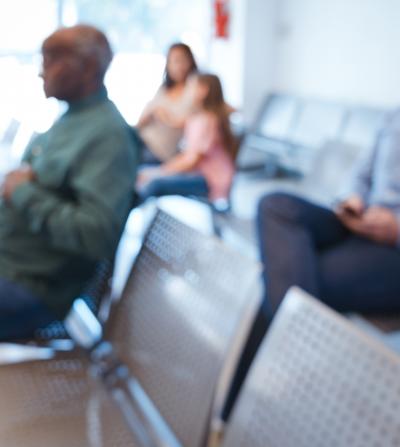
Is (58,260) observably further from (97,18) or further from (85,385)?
(97,18)

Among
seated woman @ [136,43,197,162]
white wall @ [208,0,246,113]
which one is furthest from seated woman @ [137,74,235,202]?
white wall @ [208,0,246,113]

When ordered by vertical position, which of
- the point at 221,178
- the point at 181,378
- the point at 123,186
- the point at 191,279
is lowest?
the point at 221,178

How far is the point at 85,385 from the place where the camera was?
126 centimetres

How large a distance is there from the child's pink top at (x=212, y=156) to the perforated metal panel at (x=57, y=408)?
6.30 ft

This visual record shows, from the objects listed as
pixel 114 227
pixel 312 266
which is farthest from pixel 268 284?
pixel 114 227

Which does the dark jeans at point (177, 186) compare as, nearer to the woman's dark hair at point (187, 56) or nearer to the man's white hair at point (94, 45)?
the woman's dark hair at point (187, 56)

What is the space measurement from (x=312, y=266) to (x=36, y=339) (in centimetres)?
73

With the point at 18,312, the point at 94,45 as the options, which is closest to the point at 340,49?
the point at 94,45

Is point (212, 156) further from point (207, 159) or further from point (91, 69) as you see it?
point (91, 69)

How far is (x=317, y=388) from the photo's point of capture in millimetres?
814

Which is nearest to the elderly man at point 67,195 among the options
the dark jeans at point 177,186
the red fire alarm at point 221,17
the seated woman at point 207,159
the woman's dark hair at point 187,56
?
the dark jeans at point 177,186

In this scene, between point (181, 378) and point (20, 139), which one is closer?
point (181, 378)

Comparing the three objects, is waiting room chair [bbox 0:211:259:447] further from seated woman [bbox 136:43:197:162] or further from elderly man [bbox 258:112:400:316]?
seated woman [bbox 136:43:197:162]

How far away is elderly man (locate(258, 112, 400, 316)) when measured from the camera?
1.55m
